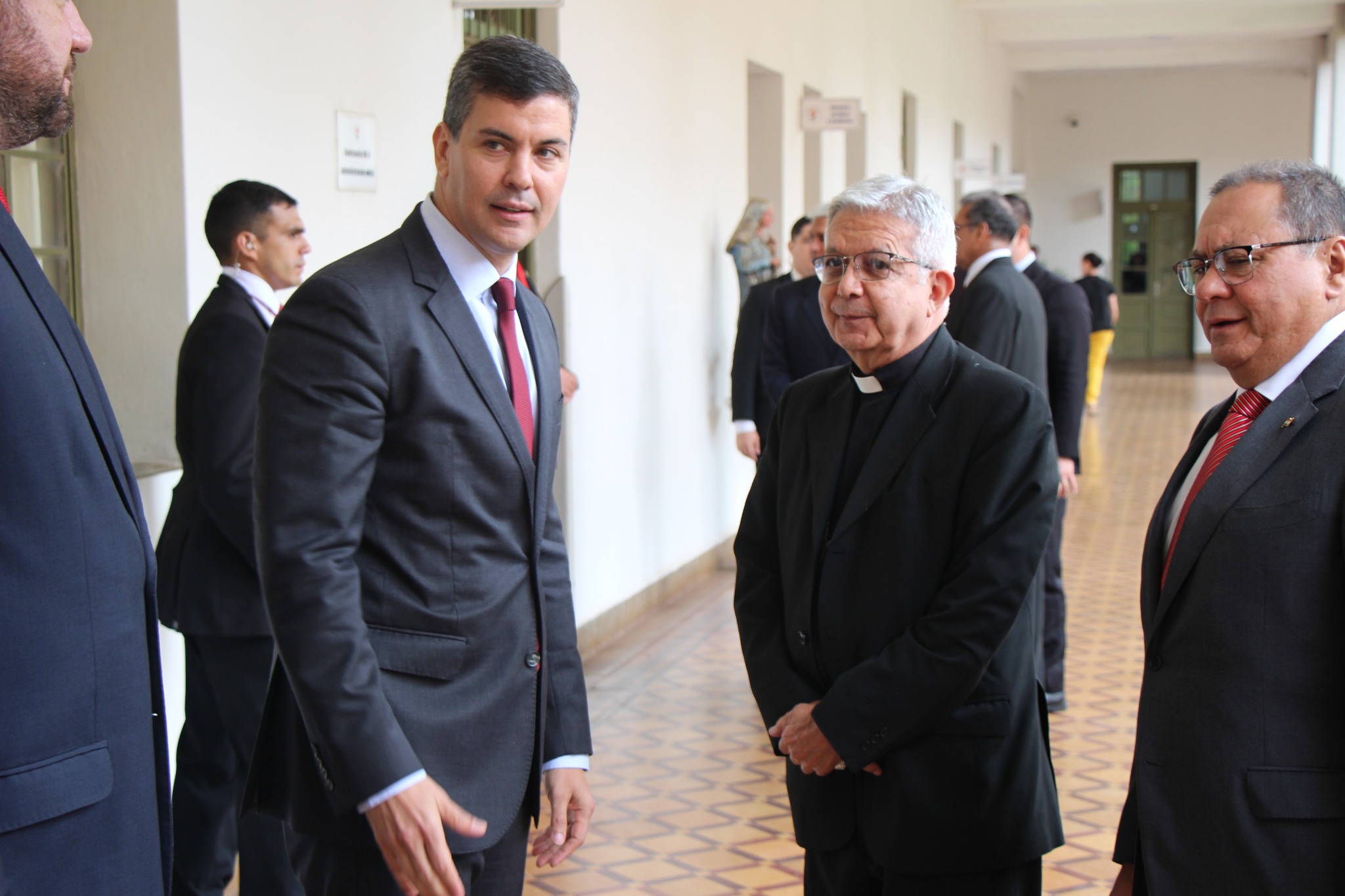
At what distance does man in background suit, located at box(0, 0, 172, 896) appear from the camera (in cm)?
136

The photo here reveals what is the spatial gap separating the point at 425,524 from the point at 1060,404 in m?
4.17

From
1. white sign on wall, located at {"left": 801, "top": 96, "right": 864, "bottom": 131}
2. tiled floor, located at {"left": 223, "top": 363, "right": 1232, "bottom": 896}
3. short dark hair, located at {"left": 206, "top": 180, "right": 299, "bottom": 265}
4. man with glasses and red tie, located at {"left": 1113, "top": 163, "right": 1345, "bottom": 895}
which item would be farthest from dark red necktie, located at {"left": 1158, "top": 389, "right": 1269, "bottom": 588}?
white sign on wall, located at {"left": 801, "top": 96, "right": 864, "bottom": 131}

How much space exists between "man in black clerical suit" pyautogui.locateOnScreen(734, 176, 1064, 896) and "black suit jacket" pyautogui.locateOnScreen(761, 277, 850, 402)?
133 inches

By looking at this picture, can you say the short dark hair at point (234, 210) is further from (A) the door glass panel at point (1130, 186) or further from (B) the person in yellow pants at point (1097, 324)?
(A) the door glass panel at point (1130, 186)

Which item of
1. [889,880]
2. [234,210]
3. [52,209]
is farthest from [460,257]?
[52,209]

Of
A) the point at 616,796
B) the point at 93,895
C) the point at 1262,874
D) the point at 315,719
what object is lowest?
the point at 616,796

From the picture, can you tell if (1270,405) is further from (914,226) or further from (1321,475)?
(914,226)

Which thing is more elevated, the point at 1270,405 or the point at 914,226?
the point at 914,226

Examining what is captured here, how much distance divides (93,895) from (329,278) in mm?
797

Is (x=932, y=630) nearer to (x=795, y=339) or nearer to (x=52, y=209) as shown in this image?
(x=52, y=209)

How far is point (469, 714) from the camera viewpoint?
6.00ft

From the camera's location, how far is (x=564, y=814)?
206cm

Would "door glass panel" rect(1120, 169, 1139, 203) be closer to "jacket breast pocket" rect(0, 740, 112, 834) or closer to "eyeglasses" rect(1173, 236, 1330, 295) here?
"eyeglasses" rect(1173, 236, 1330, 295)

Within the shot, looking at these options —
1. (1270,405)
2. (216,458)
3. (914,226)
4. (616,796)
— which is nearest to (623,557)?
(616,796)
